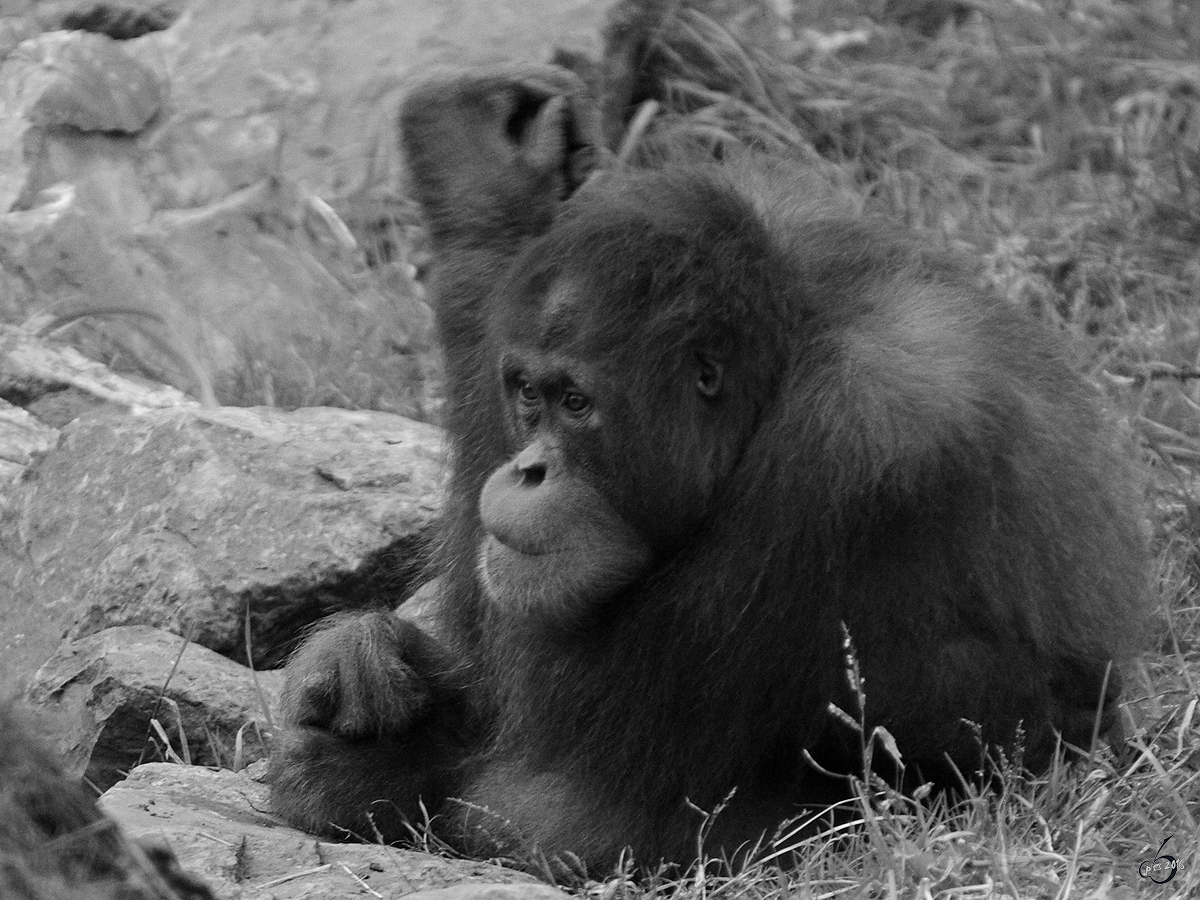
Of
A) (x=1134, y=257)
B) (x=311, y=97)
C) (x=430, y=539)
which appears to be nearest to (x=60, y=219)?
(x=311, y=97)

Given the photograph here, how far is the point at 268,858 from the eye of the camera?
10.9 feet

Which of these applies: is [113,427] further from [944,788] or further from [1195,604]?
[1195,604]

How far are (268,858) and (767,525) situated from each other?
3.77ft

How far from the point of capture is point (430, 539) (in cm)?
460

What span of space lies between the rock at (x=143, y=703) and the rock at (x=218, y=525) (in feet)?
0.74

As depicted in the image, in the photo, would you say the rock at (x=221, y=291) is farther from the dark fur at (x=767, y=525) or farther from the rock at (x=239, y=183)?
the dark fur at (x=767, y=525)

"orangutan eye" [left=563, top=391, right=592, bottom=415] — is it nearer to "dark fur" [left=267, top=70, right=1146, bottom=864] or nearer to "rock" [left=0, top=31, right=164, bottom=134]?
"dark fur" [left=267, top=70, right=1146, bottom=864]

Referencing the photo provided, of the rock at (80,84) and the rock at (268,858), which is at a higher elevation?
the rock at (80,84)

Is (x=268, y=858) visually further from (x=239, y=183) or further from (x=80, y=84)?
(x=80, y=84)

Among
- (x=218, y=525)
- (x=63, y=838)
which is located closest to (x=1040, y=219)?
(x=218, y=525)

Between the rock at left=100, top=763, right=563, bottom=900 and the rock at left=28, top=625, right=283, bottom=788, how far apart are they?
38 cm

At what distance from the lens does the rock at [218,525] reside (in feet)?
15.0

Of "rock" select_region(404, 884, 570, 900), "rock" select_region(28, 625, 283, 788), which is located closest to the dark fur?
"rock" select_region(28, 625, 283, 788)

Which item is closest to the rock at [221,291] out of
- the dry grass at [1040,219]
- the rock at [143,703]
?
the dry grass at [1040,219]
